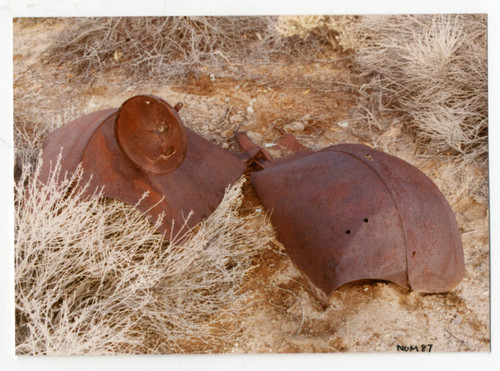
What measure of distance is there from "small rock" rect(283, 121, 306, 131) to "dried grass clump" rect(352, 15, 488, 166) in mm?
469

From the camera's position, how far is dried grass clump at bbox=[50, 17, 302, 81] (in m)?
3.37

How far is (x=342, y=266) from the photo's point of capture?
7.47ft

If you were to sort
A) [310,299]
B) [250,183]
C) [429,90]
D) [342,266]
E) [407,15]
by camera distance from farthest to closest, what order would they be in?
[429,90], [250,183], [407,15], [310,299], [342,266]

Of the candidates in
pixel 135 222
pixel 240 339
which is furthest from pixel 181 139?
pixel 240 339

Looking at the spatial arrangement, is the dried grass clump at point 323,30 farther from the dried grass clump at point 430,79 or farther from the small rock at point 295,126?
the small rock at point 295,126

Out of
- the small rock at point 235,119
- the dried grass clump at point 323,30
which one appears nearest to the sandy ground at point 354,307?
the small rock at point 235,119

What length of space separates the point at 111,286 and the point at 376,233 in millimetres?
1398

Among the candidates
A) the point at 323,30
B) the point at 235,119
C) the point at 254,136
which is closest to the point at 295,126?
the point at 254,136

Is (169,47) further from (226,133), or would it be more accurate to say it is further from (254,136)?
(254,136)

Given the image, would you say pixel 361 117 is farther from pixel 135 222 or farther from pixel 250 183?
pixel 135 222

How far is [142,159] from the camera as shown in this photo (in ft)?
7.88

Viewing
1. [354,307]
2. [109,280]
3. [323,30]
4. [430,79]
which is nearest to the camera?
[109,280]

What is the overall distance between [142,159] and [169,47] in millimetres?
1483

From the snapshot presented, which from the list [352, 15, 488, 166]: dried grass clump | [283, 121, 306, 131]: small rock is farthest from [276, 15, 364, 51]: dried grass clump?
[283, 121, 306, 131]: small rock
